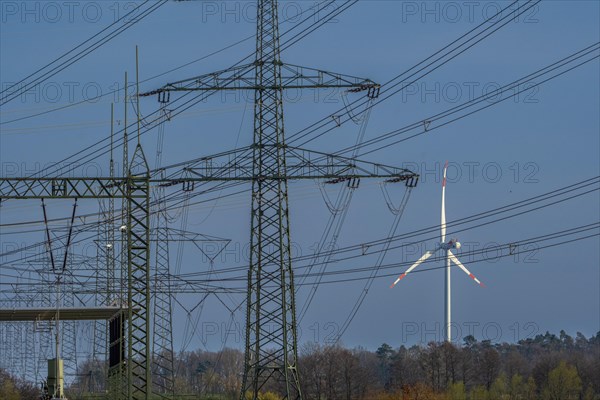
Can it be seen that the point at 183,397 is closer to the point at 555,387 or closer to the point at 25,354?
the point at 25,354

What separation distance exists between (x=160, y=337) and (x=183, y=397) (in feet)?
46.5

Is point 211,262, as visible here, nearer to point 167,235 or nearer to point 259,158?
point 167,235

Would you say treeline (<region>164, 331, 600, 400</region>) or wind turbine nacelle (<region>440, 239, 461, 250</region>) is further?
treeline (<region>164, 331, 600, 400</region>)

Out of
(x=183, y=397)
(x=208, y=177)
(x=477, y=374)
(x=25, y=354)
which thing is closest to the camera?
(x=208, y=177)

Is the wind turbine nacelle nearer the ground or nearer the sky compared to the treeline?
nearer the sky

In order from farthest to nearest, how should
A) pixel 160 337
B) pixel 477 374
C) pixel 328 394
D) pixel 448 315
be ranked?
pixel 477 374 < pixel 328 394 < pixel 448 315 < pixel 160 337

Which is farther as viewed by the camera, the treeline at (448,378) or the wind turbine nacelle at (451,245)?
the treeline at (448,378)

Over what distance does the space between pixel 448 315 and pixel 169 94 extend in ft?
327

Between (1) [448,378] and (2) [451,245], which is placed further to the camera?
(1) [448,378]

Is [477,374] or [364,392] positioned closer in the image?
[364,392]

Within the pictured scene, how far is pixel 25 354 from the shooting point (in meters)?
102

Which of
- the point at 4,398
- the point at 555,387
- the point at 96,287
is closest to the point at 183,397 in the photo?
the point at 96,287

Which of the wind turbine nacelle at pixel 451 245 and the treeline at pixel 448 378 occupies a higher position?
the wind turbine nacelle at pixel 451 245

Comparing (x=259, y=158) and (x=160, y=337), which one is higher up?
(x=259, y=158)
